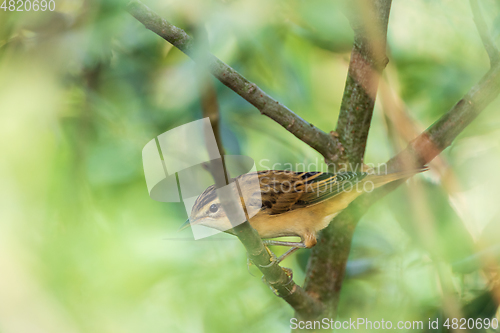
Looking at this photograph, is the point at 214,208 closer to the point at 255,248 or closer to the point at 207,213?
the point at 207,213

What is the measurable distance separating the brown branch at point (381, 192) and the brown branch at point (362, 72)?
0.10 m

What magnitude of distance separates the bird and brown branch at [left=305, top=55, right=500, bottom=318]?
0.03 m

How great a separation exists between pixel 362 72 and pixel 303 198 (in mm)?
316

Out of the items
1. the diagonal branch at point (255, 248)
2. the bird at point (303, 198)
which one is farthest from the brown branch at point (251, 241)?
the bird at point (303, 198)

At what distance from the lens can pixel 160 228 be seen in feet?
2.93

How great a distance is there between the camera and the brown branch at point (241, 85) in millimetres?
652

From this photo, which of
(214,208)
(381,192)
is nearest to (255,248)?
(214,208)

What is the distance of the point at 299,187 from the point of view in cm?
97

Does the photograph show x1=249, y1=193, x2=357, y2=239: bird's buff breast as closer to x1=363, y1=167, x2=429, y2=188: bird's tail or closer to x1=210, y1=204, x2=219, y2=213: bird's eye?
x1=363, y1=167, x2=429, y2=188: bird's tail

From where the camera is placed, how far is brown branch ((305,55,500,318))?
2.76 feet

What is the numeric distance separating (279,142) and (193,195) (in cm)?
35

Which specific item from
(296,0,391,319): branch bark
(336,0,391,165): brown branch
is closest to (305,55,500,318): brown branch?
(296,0,391,319): branch bark

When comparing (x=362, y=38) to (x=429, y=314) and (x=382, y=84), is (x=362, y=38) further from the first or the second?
(x=429, y=314)

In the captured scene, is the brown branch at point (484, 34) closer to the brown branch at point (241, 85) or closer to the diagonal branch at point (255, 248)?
the brown branch at point (241, 85)
